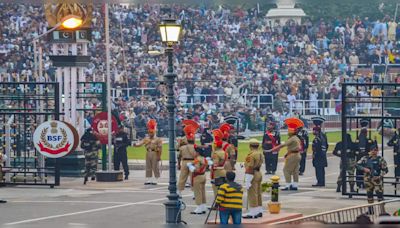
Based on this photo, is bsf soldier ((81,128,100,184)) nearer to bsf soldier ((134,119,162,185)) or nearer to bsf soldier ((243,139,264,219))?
bsf soldier ((134,119,162,185))

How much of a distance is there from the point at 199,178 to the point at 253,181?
3.80ft

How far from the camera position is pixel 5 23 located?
144ft

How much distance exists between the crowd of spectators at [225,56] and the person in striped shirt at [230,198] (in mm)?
22626

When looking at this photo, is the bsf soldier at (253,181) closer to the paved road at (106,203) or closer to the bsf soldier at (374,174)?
the paved road at (106,203)

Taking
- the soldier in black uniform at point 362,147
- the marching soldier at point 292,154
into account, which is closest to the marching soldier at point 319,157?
the marching soldier at point 292,154

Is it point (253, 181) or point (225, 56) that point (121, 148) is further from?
point (225, 56)

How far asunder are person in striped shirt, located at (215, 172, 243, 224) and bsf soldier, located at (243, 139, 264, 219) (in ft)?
7.86

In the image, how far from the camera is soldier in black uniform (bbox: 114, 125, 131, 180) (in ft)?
86.6

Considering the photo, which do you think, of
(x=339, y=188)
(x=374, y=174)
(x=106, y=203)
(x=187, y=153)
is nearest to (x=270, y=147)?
(x=339, y=188)

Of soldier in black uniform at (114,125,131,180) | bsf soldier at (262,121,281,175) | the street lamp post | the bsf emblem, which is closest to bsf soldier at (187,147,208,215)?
the street lamp post

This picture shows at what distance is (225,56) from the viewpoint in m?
48.4

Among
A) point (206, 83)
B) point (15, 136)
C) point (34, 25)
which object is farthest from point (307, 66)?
point (15, 136)

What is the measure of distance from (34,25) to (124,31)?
4.82 metres

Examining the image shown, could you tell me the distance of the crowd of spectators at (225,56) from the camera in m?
42.6
